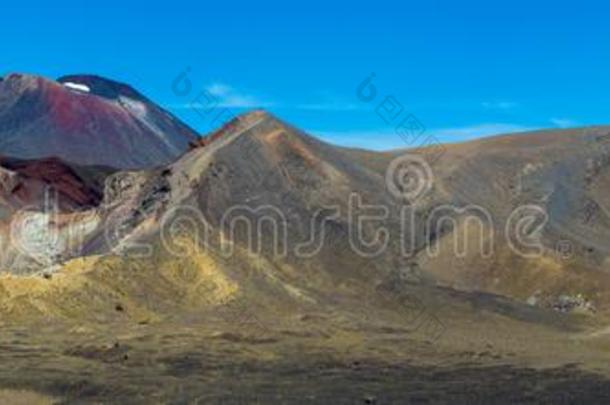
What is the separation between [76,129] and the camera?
157m

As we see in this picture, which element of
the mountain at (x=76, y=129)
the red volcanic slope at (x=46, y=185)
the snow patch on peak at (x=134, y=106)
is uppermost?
the snow patch on peak at (x=134, y=106)

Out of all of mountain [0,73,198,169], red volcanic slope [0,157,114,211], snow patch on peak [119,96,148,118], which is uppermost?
snow patch on peak [119,96,148,118]

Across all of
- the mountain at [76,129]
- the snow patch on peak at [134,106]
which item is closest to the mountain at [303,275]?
the mountain at [76,129]

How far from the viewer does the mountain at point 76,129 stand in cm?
15125

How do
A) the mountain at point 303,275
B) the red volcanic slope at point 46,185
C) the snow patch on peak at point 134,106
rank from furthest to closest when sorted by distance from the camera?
the snow patch on peak at point 134,106 < the red volcanic slope at point 46,185 < the mountain at point 303,275

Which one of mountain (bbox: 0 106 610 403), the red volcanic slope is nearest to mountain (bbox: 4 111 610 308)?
mountain (bbox: 0 106 610 403)

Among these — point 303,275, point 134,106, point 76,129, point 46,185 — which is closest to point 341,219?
point 303,275

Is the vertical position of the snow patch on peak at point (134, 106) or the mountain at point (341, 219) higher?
the snow patch on peak at point (134, 106)

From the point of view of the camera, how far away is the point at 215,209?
69.8m

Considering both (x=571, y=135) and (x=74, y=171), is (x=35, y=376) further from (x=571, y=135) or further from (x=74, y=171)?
(x=571, y=135)

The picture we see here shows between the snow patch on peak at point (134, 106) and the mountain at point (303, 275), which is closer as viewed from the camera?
the mountain at point (303, 275)

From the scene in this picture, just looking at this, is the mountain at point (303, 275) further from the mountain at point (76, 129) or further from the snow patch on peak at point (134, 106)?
the snow patch on peak at point (134, 106)

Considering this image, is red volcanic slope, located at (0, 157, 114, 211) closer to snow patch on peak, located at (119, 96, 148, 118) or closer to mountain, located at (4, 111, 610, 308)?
mountain, located at (4, 111, 610, 308)

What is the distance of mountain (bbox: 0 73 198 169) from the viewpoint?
151 m
